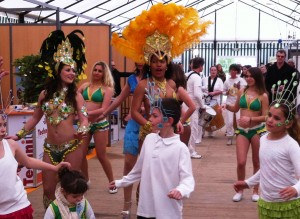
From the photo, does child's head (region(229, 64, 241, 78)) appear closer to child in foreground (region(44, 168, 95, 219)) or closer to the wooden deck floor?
the wooden deck floor

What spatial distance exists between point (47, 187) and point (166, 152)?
1449mm

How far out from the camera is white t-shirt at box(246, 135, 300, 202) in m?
3.83

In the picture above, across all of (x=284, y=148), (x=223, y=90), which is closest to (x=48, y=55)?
(x=284, y=148)

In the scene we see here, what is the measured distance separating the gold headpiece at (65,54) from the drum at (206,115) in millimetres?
5894

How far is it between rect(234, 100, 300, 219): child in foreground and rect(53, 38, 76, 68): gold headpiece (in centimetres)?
186

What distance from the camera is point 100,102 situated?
254 inches

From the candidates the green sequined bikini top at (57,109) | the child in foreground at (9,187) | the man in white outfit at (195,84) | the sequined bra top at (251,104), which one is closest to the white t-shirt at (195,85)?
the man in white outfit at (195,84)

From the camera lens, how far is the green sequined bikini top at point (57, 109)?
182 inches

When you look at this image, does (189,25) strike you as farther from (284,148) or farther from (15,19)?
(15,19)

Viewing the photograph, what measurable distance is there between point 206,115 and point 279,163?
681cm

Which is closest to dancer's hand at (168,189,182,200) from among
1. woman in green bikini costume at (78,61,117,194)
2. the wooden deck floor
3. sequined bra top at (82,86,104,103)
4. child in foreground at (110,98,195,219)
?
child in foreground at (110,98,195,219)

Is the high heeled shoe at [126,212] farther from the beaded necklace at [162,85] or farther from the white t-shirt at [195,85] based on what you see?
the white t-shirt at [195,85]

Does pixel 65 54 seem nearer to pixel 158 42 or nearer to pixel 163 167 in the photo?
pixel 158 42

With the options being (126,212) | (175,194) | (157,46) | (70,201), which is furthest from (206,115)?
(175,194)
